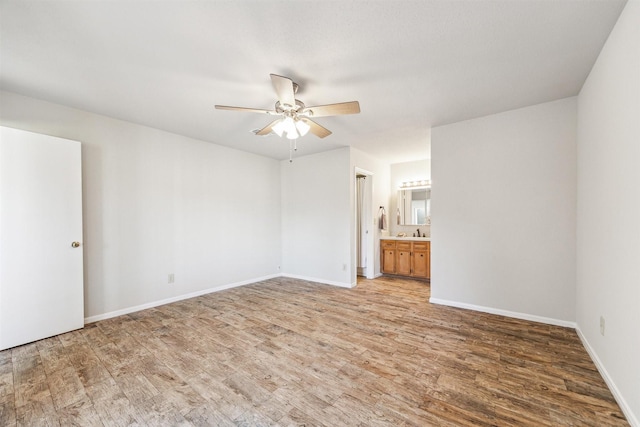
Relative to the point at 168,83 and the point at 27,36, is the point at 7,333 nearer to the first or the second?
the point at 27,36

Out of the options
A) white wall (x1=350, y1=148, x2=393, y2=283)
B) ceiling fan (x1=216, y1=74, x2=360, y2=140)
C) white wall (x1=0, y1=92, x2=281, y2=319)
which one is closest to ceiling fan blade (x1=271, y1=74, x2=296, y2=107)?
ceiling fan (x1=216, y1=74, x2=360, y2=140)

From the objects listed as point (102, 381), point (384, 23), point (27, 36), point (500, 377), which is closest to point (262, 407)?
point (102, 381)

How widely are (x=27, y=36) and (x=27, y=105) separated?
4.64 ft

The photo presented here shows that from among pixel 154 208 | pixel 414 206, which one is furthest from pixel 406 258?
pixel 154 208

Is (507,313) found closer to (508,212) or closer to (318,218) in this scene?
(508,212)

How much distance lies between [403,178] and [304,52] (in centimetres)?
460

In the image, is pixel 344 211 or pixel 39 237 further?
pixel 344 211

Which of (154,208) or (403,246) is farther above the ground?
(154,208)

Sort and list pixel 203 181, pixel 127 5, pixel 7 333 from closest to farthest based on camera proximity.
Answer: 1. pixel 127 5
2. pixel 7 333
3. pixel 203 181

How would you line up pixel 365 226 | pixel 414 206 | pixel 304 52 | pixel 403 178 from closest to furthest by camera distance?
pixel 304 52
pixel 365 226
pixel 414 206
pixel 403 178

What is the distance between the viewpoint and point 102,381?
1994 millimetres

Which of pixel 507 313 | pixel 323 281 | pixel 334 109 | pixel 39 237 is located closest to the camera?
pixel 334 109

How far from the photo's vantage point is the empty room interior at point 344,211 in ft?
5.51

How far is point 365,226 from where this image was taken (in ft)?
18.3
